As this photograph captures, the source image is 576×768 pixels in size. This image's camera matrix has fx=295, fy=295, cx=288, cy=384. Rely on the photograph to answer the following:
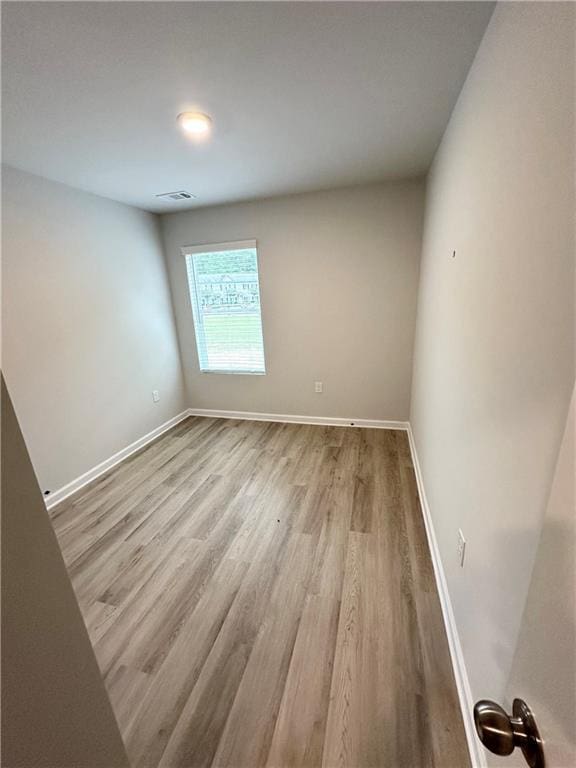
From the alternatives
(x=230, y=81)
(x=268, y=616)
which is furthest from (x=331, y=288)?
(x=268, y=616)

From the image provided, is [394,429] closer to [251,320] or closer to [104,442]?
[251,320]

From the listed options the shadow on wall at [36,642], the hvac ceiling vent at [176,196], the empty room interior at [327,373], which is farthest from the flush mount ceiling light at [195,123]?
the shadow on wall at [36,642]

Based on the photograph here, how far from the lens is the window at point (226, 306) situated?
129 inches

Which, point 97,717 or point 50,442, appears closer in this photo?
point 97,717

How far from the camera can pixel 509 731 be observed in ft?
1.39

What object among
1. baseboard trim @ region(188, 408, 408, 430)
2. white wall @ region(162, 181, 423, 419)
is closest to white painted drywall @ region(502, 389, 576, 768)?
white wall @ region(162, 181, 423, 419)

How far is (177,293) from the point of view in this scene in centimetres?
357

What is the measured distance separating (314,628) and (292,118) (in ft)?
8.42

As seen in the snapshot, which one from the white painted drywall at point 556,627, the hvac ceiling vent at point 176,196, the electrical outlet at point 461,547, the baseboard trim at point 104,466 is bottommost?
the baseboard trim at point 104,466

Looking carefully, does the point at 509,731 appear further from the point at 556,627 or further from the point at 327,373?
the point at 327,373

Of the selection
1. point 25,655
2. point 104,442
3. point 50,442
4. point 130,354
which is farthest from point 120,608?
point 130,354

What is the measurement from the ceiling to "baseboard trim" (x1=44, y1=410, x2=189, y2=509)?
7.70ft

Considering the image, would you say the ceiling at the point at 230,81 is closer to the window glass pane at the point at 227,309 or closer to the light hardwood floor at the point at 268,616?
the window glass pane at the point at 227,309

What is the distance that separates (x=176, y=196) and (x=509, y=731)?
349cm
